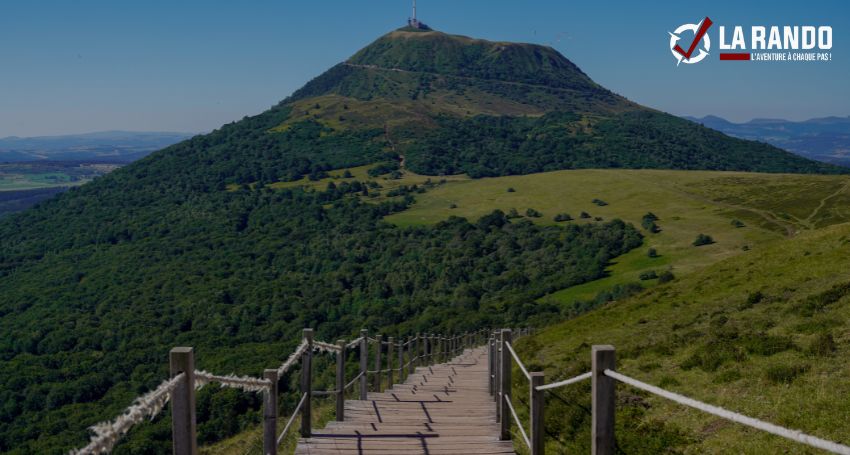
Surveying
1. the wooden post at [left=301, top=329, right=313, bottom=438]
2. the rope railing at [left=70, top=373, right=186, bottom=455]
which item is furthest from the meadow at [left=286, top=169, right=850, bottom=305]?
the rope railing at [left=70, top=373, right=186, bottom=455]

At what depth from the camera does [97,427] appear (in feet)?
11.4

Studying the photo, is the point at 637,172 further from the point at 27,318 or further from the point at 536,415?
the point at 536,415

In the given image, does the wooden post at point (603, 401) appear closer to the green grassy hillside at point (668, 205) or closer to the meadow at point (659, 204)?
the meadow at point (659, 204)

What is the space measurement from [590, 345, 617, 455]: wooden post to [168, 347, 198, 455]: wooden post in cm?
251

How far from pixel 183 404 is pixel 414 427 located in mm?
5345

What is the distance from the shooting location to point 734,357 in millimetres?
11906

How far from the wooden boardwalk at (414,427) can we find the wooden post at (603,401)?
10.9 ft


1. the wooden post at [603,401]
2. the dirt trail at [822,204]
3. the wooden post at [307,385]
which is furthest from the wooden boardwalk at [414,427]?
the dirt trail at [822,204]

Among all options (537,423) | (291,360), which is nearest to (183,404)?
(291,360)

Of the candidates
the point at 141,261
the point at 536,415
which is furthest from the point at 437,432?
the point at 141,261

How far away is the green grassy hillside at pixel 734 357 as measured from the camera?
8516 mm

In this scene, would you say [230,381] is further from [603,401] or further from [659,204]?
[659,204]

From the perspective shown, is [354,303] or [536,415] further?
[354,303]

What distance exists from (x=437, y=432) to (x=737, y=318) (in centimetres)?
1106
